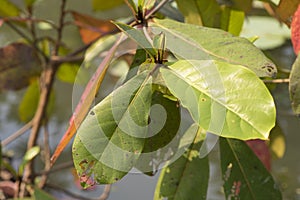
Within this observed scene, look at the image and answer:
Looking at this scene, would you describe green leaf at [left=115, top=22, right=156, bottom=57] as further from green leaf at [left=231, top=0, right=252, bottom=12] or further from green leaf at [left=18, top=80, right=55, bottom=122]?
green leaf at [left=18, top=80, right=55, bottom=122]

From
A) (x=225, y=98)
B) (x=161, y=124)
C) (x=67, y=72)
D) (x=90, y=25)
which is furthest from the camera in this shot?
(x=67, y=72)

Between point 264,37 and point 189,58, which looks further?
point 264,37

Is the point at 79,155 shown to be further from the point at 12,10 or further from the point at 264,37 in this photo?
the point at 264,37

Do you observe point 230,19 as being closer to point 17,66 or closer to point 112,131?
point 112,131

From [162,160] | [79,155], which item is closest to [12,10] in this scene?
[162,160]

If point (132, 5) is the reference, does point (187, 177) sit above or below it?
below

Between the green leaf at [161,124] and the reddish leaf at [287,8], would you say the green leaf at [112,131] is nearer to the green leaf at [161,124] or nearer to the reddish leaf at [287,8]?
the green leaf at [161,124]

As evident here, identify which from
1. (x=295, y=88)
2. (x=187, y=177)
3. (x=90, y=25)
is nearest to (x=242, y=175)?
(x=187, y=177)

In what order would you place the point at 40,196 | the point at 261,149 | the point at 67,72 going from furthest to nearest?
the point at 67,72 → the point at 261,149 → the point at 40,196
